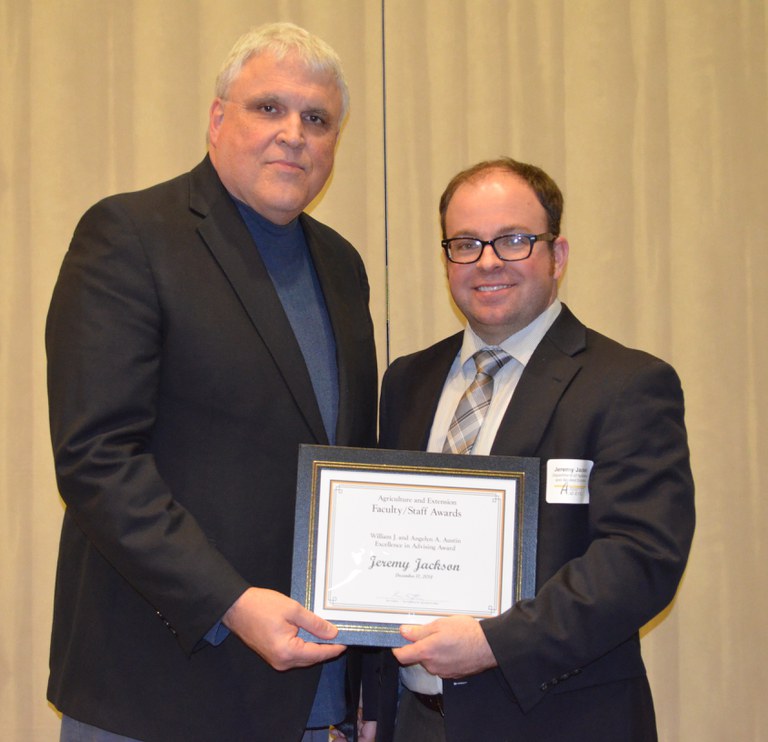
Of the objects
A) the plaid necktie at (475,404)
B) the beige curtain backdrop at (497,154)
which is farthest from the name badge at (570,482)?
the beige curtain backdrop at (497,154)

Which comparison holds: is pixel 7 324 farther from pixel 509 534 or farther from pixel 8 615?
pixel 509 534

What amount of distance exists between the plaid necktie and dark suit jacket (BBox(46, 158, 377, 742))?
282 mm

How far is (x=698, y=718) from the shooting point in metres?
3.52

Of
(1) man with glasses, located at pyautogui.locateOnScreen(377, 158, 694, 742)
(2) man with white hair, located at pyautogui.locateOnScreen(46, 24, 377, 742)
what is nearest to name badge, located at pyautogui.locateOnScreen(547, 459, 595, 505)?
(1) man with glasses, located at pyautogui.locateOnScreen(377, 158, 694, 742)

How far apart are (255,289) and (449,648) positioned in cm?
90

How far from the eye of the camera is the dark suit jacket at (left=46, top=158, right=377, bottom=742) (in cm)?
199

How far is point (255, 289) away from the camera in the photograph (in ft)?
7.27

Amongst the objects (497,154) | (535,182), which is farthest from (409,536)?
(497,154)

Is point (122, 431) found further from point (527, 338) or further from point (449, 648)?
point (527, 338)

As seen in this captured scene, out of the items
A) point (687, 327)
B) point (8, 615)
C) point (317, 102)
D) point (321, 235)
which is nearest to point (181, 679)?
point (321, 235)

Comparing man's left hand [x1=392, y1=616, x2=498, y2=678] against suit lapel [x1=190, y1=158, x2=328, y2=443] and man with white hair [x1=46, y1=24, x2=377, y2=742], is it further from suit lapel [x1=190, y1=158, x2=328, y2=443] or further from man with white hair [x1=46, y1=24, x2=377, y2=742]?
suit lapel [x1=190, y1=158, x2=328, y2=443]

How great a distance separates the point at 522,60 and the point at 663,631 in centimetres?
215

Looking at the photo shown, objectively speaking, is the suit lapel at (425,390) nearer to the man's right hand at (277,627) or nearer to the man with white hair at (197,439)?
the man with white hair at (197,439)

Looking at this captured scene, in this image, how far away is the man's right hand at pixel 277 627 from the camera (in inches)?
76.2
